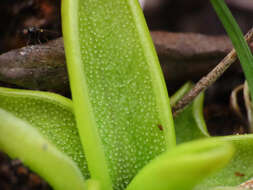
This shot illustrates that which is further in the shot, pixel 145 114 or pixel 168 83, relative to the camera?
pixel 168 83

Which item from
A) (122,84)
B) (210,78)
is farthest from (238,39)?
(122,84)

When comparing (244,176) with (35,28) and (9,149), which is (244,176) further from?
(35,28)

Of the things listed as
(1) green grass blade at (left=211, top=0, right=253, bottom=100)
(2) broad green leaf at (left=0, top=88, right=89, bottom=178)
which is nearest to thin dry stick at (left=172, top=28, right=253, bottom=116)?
(1) green grass blade at (left=211, top=0, right=253, bottom=100)

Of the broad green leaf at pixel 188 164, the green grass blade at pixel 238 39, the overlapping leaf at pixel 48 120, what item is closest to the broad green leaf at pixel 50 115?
the overlapping leaf at pixel 48 120

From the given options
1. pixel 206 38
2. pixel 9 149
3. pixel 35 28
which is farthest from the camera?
pixel 206 38

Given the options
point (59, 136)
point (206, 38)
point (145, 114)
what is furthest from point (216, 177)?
point (206, 38)

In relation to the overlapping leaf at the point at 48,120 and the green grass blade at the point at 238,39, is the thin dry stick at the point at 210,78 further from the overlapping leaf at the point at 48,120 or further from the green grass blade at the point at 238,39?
the overlapping leaf at the point at 48,120
